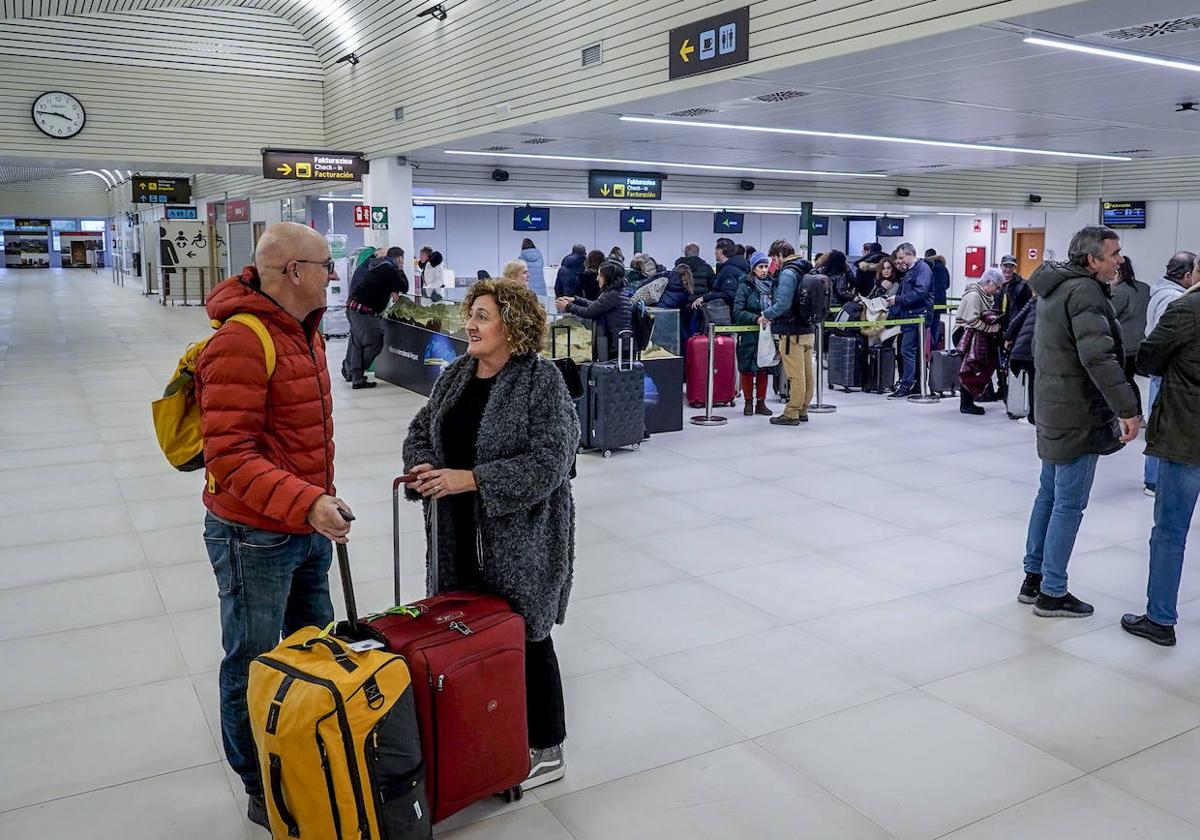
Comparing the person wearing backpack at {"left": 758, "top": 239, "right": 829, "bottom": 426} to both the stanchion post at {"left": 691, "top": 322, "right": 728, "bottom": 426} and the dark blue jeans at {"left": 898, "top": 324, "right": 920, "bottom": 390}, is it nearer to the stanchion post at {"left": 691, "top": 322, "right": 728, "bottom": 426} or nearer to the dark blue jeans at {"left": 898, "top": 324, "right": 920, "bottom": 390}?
the stanchion post at {"left": 691, "top": 322, "right": 728, "bottom": 426}

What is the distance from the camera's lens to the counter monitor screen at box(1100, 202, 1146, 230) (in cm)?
2203

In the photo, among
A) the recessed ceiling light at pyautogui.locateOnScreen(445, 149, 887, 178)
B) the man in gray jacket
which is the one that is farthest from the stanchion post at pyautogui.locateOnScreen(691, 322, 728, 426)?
the man in gray jacket

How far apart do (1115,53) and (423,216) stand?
1632 centimetres

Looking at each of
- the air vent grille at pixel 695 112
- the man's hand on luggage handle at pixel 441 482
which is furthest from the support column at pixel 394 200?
the man's hand on luggage handle at pixel 441 482

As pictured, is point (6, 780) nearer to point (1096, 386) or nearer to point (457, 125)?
point (1096, 386)

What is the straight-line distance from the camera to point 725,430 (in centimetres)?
940

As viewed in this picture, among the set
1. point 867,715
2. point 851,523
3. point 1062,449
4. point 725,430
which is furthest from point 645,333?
point 867,715

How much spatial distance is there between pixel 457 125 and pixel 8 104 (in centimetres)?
678

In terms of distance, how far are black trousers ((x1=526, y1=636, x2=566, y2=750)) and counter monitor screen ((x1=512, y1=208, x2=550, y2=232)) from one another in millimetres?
19353

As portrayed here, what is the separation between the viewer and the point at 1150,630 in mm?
4320

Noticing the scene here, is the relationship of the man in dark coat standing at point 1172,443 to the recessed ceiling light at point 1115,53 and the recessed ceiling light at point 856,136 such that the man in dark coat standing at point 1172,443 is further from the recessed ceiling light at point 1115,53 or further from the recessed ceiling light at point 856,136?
the recessed ceiling light at point 856,136

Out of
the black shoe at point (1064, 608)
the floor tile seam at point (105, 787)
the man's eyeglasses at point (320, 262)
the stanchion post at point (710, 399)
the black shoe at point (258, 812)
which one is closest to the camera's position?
the man's eyeglasses at point (320, 262)

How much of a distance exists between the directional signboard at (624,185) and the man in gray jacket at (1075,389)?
460 inches

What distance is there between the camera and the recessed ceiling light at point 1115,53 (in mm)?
6223
